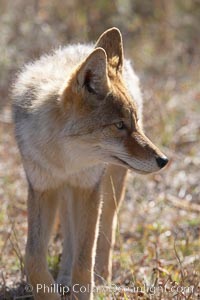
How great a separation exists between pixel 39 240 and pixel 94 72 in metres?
1.42

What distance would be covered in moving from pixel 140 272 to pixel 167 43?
693 cm

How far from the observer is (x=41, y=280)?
4.96m

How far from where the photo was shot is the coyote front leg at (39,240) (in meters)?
4.96

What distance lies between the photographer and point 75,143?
471 cm

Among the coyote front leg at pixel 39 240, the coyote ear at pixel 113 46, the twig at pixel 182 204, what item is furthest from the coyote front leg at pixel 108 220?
the twig at pixel 182 204

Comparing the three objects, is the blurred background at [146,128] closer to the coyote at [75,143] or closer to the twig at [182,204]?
the twig at [182,204]

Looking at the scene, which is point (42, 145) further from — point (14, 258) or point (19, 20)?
point (19, 20)

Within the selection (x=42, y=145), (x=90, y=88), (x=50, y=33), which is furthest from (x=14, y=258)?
(x=50, y=33)

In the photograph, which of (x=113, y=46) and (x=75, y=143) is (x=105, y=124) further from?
(x=113, y=46)

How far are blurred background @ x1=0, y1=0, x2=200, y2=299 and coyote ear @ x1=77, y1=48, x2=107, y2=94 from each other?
3.91 feet

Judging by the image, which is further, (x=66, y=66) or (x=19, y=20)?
(x=19, y=20)

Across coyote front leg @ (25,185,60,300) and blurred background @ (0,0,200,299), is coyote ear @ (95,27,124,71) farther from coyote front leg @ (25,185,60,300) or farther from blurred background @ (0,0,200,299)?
blurred background @ (0,0,200,299)

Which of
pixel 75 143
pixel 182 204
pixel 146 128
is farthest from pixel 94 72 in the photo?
pixel 146 128

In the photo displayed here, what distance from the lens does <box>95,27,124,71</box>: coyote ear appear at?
16.2 feet
